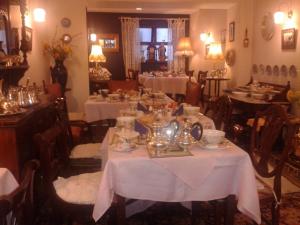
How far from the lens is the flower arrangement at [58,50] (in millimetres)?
6293

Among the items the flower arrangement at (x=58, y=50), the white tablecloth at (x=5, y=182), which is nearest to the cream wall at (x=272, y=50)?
the flower arrangement at (x=58, y=50)

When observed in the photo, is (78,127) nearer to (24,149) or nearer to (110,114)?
(110,114)

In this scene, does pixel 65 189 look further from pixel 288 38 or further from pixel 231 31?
pixel 231 31

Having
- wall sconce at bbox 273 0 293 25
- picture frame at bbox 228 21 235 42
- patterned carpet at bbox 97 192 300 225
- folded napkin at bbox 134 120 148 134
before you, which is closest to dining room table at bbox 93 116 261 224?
folded napkin at bbox 134 120 148 134

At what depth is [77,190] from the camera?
212 centimetres

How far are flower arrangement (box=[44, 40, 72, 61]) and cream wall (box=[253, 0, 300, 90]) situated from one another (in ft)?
12.0

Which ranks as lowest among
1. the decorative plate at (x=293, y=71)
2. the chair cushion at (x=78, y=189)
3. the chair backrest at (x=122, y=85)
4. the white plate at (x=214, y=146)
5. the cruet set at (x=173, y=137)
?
the chair cushion at (x=78, y=189)

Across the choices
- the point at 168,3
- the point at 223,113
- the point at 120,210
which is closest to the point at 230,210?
the point at 120,210

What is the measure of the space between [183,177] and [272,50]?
463 cm

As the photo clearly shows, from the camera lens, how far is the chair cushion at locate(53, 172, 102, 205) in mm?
2031

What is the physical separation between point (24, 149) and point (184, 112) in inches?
59.5

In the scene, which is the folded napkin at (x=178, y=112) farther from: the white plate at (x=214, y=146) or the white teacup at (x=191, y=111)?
the white plate at (x=214, y=146)

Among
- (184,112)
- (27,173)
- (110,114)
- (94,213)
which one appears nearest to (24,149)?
(94,213)

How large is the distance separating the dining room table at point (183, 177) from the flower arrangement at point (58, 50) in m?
4.71
